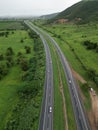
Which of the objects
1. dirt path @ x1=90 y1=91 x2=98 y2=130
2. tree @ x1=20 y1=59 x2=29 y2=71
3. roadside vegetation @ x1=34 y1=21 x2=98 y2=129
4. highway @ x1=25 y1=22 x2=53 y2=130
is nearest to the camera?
highway @ x1=25 y1=22 x2=53 y2=130

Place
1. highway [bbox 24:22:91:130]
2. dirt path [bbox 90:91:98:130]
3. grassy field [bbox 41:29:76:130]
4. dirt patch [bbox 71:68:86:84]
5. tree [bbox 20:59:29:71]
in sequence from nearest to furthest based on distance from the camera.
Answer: grassy field [bbox 41:29:76:130]
highway [bbox 24:22:91:130]
dirt path [bbox 90:91:98:130]
dirt patch [bbox 71:68:86:84]
tree [bbox 20:59:29:71]

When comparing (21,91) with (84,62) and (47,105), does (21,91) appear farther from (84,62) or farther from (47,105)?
(84,62)

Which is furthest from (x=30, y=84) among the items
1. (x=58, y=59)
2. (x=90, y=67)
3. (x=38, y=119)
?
(x=58, y=59)

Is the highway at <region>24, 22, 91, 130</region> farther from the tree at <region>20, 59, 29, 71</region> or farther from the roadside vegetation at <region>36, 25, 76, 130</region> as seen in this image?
the tree at <region>20, 59, 29, 71</region>

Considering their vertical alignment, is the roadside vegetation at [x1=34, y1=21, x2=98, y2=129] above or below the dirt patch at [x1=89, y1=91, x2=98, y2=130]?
above

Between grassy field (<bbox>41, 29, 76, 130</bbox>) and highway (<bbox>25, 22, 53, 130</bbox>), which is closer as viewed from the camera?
highway (<bbox>25, 22, 53, 130</bbox>)

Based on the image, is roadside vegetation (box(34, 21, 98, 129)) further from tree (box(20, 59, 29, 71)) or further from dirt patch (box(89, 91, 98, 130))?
tree (box(20, 59, 29, 71))

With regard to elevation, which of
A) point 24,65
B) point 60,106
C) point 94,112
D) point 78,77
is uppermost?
point 24,65

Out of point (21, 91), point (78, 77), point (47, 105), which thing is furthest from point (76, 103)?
point (78, 77)

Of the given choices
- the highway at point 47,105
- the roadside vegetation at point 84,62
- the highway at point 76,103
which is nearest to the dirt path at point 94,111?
the roadside vegetation at point 84,62

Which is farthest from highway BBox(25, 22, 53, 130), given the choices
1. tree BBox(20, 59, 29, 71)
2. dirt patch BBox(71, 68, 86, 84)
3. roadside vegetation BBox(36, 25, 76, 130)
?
tree BBox(20, 59, 29, 71)

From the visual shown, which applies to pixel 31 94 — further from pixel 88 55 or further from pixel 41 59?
pixel 88 55
